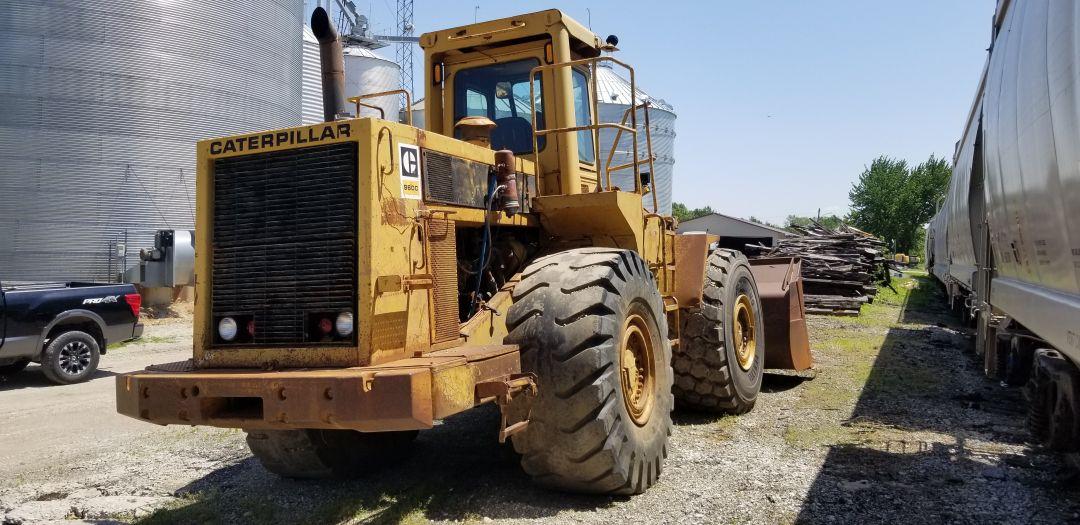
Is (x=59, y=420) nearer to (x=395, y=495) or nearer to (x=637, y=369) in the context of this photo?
(x=395, y=495)

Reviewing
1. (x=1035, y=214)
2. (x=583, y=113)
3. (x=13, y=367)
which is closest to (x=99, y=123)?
(x=13, y=367)

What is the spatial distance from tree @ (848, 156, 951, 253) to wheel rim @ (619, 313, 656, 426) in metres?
53.9

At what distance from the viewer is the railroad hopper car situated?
3846 mm

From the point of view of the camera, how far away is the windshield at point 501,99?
258 inches

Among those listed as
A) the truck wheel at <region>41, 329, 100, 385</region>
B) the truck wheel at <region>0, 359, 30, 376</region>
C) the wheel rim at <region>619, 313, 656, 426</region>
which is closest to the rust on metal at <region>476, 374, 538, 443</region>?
the wheel rim at <region>619, 313, 656, 426</region>

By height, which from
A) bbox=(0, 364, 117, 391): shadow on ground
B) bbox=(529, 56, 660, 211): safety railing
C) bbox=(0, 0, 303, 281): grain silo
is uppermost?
bbox=(0, 0, 303, 281): grain silo

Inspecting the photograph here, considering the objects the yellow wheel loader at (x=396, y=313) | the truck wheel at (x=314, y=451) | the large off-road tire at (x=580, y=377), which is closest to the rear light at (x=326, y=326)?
the yellow wheel loader at (x=396, y=313)

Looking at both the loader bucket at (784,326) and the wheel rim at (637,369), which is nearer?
the wheel rim at (637,369)

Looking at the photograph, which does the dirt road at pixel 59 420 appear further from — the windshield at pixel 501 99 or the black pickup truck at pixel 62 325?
the windshield at pixel 501 99

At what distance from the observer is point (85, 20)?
733 inches

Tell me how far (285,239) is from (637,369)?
8.56 ft

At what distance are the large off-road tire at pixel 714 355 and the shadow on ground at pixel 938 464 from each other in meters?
1.10

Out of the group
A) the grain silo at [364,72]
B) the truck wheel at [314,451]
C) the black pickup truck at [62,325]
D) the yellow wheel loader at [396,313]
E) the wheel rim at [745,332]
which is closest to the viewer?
the yellow wheel loader at [396,313]

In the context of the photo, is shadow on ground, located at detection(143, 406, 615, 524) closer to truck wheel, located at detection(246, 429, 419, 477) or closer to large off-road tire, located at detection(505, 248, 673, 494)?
truck wheel, located at detection(246, 429, 419, 477)
